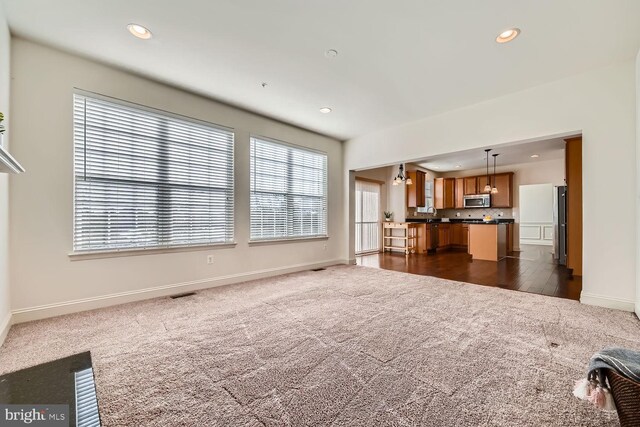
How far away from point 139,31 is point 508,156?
807 centimetres

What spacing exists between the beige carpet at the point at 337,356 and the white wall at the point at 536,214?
23.6 feet

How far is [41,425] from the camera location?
3.82 feet

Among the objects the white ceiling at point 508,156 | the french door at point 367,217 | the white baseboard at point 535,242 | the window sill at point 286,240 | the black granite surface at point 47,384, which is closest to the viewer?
the black granite surface at point 47,384

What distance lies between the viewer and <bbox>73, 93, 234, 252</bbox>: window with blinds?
9.46 feet

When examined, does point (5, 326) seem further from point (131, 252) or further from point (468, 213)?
point (468, 213)

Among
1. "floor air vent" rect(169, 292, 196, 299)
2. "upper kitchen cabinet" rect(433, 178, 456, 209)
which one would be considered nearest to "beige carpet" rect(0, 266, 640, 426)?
"floor air vent" rect(169, 292, 196, 299)

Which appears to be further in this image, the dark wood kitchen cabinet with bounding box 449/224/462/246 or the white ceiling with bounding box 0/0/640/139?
Result: the dark wood kitchen cabinet with bounding box 449/224/462/246

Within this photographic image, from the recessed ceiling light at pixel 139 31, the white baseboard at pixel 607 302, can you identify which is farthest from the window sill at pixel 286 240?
the white baseboard at pixel 607 302

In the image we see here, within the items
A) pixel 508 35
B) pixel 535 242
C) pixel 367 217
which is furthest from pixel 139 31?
pixel 535 242

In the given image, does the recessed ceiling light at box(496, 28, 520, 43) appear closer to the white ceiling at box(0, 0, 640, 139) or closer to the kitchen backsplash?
the white ceiling at box(0, 0, 640, 139)

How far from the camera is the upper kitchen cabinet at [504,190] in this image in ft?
26.2

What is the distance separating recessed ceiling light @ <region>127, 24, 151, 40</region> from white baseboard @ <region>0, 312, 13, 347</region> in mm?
2779

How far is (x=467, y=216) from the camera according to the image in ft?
30.3

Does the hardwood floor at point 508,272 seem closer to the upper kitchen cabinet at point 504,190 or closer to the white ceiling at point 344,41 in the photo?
the upper kitchen cabinet at point 504,190
